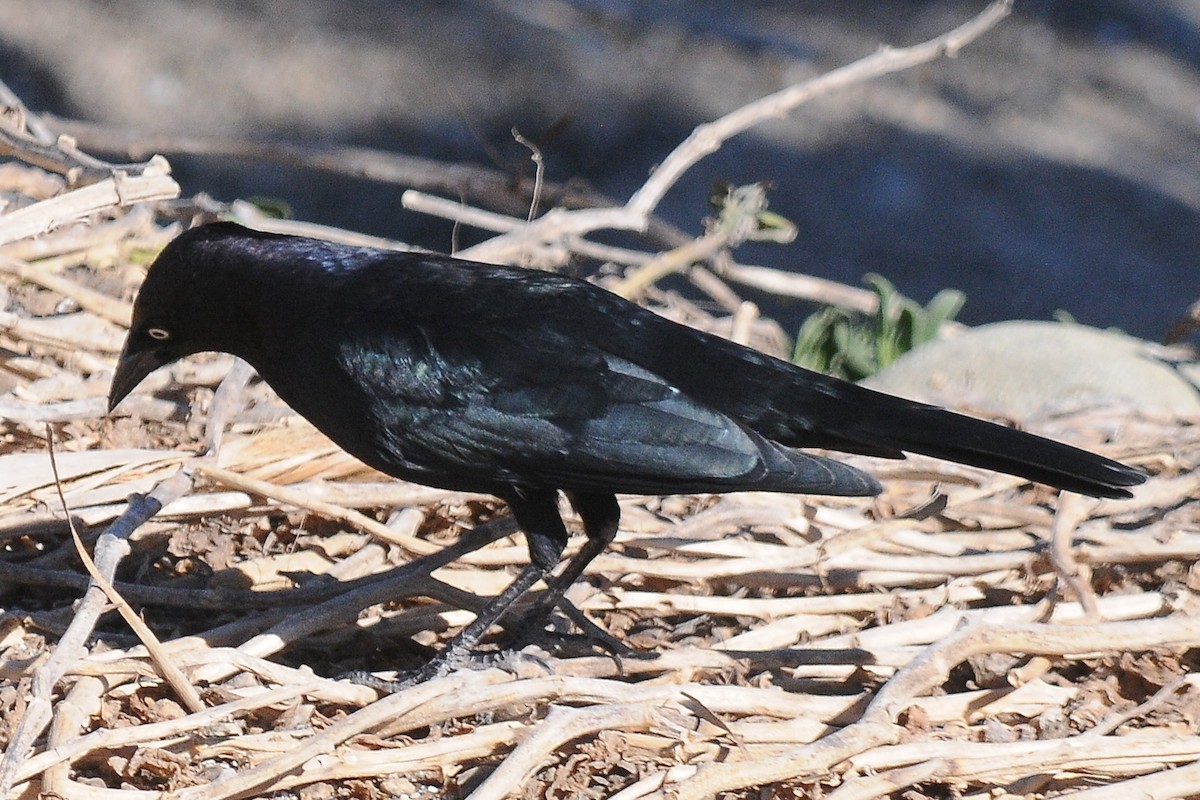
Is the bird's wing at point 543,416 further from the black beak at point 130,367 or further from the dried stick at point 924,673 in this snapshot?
the black beak at point 130,367

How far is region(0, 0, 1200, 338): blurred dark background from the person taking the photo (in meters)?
10.3

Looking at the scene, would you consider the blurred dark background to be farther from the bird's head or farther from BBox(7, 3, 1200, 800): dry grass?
the bird's head

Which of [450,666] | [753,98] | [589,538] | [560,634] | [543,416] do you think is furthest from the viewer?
[753,98]

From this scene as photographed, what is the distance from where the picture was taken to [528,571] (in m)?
3.66

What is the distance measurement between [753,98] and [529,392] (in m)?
8.72

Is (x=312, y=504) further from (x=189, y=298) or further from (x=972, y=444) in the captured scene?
(x=972, y=444)

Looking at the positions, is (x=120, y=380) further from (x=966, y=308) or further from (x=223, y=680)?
(x=966, y=308)

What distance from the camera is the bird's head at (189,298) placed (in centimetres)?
365

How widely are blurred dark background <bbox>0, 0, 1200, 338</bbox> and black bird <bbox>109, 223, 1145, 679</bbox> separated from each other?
5372 millimetres

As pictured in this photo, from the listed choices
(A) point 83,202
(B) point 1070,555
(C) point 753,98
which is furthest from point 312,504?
(C) point 753,98

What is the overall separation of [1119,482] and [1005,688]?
541mm

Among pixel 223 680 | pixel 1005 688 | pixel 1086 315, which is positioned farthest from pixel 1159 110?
pixel 223 680

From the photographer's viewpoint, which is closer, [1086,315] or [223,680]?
[223,680]

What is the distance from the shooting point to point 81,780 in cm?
306
